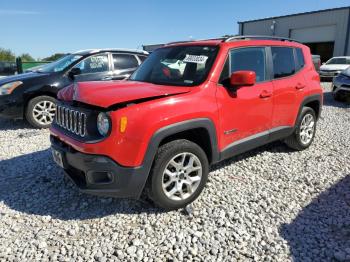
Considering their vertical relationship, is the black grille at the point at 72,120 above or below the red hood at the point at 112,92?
below

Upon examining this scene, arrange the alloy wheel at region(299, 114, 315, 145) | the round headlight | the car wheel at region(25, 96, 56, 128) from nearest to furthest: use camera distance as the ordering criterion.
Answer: the round headlight, the alloy wheel at region(299, 114, 315, 145), the car wheel at region(25, 96, 56, 128)

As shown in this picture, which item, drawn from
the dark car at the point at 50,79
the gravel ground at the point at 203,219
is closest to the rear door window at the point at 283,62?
the gravel ground at the point at 203,219

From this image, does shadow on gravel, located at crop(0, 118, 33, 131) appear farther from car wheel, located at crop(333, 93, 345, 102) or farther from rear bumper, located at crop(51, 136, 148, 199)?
car wheel, located at crop(333, 93, 345, 102)

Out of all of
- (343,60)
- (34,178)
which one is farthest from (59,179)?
(343,60)

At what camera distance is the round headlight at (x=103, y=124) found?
9.27ft

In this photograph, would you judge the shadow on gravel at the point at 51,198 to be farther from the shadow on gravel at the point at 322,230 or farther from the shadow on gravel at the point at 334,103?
the shadow on gravel at the point at 334,103

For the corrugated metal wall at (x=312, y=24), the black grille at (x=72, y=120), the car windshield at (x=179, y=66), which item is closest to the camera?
the black grille at (x=72, y=120)

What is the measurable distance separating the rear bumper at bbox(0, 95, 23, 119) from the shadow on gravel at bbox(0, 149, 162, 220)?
2.18m

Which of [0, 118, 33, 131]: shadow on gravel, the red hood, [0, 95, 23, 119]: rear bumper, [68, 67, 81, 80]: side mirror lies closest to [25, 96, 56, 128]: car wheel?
[0, 95, 23, 119]: rear bumper

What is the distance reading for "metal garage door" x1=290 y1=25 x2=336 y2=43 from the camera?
2375cm

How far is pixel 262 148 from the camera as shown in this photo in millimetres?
5258

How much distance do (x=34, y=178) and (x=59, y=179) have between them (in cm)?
36

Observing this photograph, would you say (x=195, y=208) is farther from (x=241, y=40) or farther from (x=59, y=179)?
(x=241, y=40)

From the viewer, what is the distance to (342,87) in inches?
383
